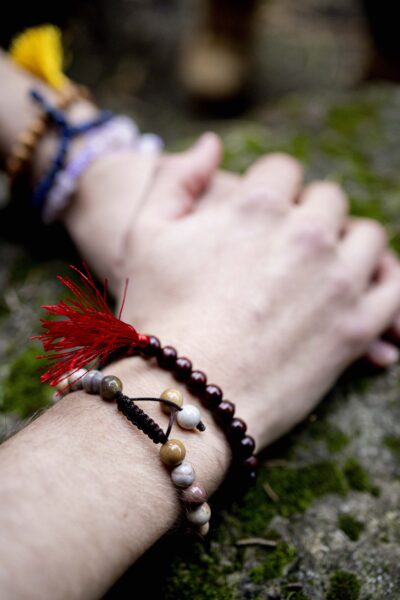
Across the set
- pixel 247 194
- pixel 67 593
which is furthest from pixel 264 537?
pixel 247 194

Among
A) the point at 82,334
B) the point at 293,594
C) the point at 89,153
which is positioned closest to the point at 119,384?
the point at 82,334

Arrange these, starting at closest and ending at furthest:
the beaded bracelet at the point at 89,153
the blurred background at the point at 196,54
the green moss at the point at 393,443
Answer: the green moss at the point at 393,443
the beaded bracelet at the point at 89,153
the blurred background at the point at 196,54

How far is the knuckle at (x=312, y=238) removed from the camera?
1365mm

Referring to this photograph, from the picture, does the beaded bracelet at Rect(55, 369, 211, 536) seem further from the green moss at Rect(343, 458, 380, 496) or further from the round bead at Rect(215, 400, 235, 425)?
the green moss at Rect(343, 458, 380, 496)

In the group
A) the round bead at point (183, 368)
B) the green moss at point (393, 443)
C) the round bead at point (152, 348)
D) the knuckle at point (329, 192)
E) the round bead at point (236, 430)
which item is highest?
the round bead at point (152, 348)

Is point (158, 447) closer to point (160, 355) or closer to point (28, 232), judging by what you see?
point (160, 355)

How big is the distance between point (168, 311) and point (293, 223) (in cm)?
44

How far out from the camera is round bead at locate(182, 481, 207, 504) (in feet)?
2.98

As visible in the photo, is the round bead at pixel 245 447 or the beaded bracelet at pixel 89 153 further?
the beaded bracelet at pixel 89 153

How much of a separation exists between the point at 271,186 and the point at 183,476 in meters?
0.90

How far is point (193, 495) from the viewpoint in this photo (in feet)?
2.98

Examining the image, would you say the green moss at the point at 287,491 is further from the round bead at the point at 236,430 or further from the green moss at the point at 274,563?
the round bead at the point at 236,430

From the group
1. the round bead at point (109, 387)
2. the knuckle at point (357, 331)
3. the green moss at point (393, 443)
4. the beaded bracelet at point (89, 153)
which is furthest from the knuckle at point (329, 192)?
the round bead at point (109, 387)

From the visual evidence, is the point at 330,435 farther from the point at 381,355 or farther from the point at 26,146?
the point at 26,146
